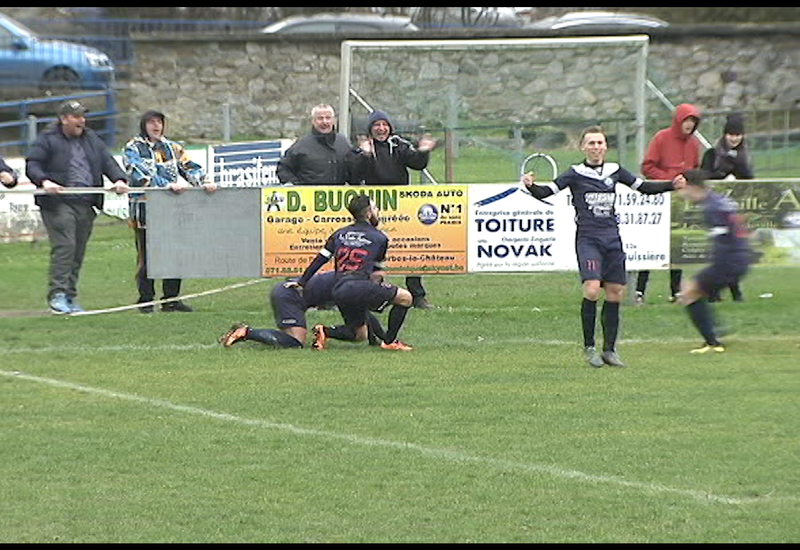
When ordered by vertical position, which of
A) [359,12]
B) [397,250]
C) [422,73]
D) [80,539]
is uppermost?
[359,12]

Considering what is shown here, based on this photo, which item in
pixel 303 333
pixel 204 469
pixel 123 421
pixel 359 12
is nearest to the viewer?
pixel 204 469

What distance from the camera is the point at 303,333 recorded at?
14.2 meters

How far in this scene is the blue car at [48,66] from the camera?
32.2 metres

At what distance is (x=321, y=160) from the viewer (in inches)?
629

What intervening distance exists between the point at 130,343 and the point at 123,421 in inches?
143

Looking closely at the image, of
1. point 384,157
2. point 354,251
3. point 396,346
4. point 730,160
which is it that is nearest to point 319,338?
point 396,346

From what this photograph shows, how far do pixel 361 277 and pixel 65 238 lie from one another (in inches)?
139

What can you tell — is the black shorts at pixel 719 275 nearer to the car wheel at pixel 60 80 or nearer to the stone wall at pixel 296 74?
the stone wall at pixel 296 74

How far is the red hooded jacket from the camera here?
16.3m

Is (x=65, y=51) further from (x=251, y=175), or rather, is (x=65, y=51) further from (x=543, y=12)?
(x=543, y=12)

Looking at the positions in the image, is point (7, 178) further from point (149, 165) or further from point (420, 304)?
point (420, 304)

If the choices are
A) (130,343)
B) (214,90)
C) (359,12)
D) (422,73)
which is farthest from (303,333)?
(359,12)

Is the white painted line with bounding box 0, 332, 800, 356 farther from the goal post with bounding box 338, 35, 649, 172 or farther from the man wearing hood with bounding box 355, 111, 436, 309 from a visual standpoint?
the goal post with bounding box 338, 35, 649, 172

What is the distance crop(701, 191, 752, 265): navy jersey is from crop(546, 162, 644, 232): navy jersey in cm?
75
